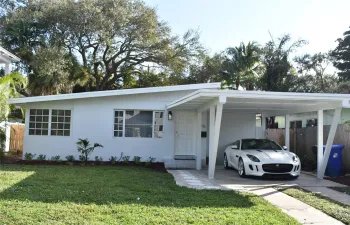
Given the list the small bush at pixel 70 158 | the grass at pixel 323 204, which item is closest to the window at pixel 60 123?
the small bush at pixel 70 158

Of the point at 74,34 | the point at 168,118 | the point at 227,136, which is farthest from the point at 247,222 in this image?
the point at 74,34

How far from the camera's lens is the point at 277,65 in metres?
26.3

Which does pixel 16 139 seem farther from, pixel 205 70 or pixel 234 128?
pixel 205 70

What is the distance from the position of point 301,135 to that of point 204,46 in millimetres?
14690

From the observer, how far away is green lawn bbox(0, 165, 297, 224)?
5.23m

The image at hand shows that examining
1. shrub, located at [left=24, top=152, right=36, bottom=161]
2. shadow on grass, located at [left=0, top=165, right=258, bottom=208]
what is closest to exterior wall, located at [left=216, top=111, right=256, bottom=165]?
shadow on grass, located at [left=0, top=165, right=258, bottom=208]

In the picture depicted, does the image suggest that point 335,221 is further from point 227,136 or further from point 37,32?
point 37,32

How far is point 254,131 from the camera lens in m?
15.2

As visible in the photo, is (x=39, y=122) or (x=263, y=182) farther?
(x=39, y=122)

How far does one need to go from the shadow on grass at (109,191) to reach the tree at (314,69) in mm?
26634

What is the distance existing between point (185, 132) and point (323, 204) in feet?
24.3

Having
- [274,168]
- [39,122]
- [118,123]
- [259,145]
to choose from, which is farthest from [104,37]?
[274,168]

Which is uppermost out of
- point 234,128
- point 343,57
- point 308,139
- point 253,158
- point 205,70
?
point 343,57

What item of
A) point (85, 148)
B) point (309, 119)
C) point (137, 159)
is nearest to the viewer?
point (85, 148)
